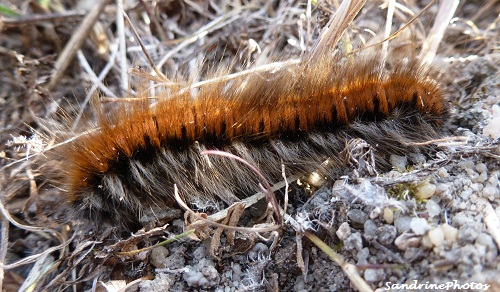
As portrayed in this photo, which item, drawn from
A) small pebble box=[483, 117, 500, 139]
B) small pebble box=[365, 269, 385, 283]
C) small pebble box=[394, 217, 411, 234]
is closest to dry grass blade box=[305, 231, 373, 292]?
small pebble box=[365, 269, 385, 283]

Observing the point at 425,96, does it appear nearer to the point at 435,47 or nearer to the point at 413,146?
the point at 413,146

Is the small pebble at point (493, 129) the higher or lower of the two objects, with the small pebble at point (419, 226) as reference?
higher

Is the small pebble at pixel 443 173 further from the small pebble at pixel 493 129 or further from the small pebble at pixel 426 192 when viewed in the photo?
the small pebble at pixel 493 129

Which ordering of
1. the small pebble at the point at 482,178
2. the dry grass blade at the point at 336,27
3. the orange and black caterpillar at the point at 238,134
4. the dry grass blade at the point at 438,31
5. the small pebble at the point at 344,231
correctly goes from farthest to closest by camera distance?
the dry grass blade at the point at 438,31, the dry grass blade at the point at 336,27, the orange and black caterpillar at the point at 238,134, the small pebble at the point at 482,178, the small pebble at the point at 344,231

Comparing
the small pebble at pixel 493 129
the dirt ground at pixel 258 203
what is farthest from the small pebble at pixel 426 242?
the small pebble at pixel 493 129

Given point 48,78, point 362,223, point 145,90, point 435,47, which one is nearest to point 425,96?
point 435,47

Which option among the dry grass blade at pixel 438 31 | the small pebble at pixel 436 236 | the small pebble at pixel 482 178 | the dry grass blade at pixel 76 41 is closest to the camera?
the small pebble at pixel 436 236

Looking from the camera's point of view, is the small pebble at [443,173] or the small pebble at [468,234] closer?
the small pebble at [468,234]
